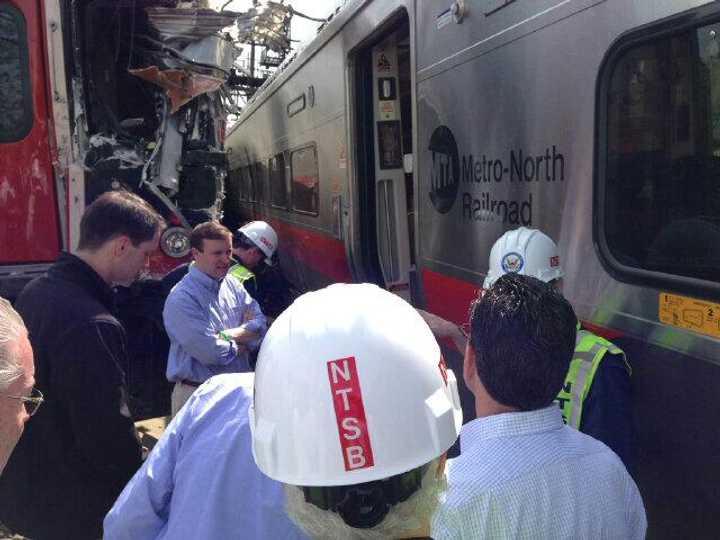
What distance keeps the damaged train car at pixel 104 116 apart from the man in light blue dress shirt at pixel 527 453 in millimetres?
3449

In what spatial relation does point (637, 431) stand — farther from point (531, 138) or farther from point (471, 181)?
point (471, 181)

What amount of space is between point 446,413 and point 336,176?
4309 mm

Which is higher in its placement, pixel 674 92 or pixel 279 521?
pixel 674 92

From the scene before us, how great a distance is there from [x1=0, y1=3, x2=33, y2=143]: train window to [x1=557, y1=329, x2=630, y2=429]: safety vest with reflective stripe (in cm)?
379

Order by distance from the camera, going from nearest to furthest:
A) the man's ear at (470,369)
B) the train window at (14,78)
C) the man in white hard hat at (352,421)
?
1. the man in white hard hat at (352,421)
2. the man's ear at (470,369)
3. the train window at (14,78)

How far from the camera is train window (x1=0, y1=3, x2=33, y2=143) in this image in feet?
14.2

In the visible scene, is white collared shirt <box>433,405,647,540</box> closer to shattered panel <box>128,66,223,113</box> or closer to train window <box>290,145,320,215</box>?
shattered panel <box>128,66,223,113</box>

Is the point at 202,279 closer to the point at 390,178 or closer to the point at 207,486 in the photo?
the point at 390,178

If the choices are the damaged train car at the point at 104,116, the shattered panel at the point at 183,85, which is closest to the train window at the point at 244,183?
the damaged train car at the point at 104,116

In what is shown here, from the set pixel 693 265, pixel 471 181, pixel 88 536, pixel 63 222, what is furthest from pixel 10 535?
pixel 693 265

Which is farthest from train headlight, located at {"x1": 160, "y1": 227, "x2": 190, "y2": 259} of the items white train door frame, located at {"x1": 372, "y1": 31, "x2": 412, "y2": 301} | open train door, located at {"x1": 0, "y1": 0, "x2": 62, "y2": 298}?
white train door frame, located at {"x1": 372, "y1": 31, "x2": 412, "y2": 301}

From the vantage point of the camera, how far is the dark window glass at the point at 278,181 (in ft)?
25.7

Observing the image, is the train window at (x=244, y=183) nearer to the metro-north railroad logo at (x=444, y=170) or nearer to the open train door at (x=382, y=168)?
the open train door at (x=382, y=168)

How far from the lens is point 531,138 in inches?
110
